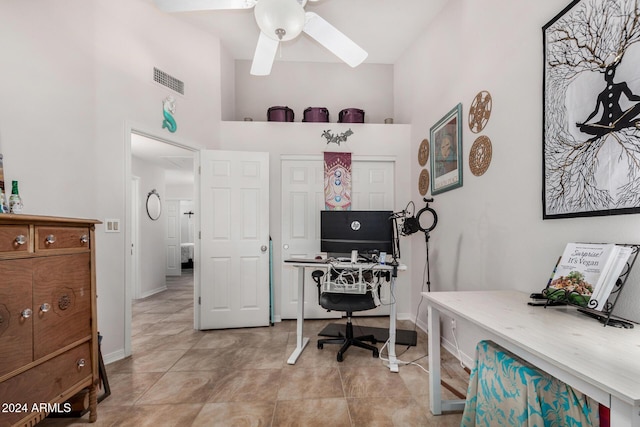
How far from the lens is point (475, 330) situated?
7.52 ft

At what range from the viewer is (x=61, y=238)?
157 centimetres

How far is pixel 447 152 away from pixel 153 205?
16.5 feet

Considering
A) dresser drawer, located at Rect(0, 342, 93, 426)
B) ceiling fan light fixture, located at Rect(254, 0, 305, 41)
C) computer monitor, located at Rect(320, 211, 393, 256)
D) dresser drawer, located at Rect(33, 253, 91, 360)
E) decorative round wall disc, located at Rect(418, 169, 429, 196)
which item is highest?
ceiling fan light fixture, located at Rect(254, 0, 305, 41)

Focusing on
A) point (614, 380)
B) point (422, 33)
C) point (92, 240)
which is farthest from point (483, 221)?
point (92, 240)

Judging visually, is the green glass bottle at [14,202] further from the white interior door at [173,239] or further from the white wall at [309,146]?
the white interior door at [173,239]

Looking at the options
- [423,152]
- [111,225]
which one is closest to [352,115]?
[423,152]

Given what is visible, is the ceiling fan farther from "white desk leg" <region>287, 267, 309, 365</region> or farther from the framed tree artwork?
"white desk leg" <region>287, 267, 309, 365</region>

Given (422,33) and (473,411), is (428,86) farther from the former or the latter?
(473,411)

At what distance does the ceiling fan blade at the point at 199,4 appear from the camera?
2162 mm

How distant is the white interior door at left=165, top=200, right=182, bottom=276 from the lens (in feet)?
24.6

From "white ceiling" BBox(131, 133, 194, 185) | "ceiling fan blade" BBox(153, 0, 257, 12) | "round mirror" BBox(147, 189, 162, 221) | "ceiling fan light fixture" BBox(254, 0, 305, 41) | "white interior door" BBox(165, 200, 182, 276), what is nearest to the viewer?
"ceiling fan light fixture" BBox(254, 0, 305, 41)

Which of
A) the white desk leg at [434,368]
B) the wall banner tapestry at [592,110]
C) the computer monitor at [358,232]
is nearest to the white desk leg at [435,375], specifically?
the white desk leg at [434,368]

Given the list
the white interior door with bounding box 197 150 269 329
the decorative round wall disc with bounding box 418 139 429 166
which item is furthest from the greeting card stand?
the white interior door with bounding box 197 150 269 329

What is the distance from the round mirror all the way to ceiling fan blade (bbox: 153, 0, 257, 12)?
12.6 feet
